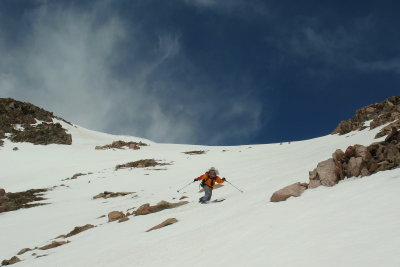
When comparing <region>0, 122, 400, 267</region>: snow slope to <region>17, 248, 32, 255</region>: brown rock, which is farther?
<region>17, 248, 32, 255</region>: brown rock

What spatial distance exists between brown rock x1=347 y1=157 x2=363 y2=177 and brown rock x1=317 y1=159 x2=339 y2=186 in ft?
1.35

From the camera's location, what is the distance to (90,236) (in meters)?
13.3

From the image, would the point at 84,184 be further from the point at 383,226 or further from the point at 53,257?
the point at 383,226

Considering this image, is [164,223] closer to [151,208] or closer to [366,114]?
[151,208]

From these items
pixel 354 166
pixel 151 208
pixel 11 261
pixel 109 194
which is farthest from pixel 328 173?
pixel 109 194

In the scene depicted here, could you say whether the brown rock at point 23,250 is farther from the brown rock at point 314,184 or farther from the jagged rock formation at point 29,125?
the jagged rock formation at point 29,125

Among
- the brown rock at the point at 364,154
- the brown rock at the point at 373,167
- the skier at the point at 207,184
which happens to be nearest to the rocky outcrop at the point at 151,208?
the skier at the point at 207,184

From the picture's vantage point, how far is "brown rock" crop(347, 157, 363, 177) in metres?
11.5

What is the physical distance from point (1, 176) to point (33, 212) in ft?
53.1

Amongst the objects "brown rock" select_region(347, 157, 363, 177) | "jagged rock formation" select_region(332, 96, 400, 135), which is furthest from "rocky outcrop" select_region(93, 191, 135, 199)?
"jagged rock formation" select_region(332, 96, 400, 135)

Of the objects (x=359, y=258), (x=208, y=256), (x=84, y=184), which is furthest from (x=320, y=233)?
(x=84, y=184)

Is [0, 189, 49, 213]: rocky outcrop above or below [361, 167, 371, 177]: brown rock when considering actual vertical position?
above

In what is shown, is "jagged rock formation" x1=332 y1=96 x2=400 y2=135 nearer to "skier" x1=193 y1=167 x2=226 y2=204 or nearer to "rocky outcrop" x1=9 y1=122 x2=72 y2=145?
"skier" x1=193 y1=167 x2=226 y2=204

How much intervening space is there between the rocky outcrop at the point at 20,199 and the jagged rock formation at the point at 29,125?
28042 mm
